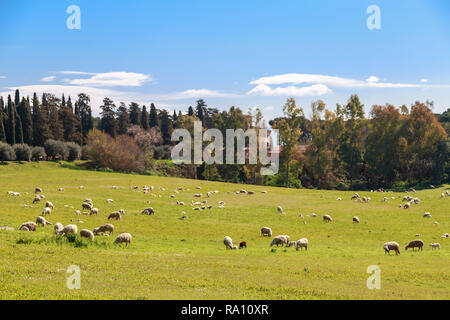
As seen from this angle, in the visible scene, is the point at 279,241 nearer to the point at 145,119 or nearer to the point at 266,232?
the point at 266,232

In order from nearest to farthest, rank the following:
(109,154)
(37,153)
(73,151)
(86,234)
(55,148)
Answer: (86,234) < (37,153) < (109,154) < (55,148) < (73,151)

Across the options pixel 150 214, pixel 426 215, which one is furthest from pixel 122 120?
pixel 426 215

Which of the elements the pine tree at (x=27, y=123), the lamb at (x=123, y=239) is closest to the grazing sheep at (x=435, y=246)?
the lamb at (x=123, y=239)

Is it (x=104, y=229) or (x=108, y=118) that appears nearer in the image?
(x=104, y=229)

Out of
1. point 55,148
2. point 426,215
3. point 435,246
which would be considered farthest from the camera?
point 55,148

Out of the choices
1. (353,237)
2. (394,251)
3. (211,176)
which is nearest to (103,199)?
(353,237)

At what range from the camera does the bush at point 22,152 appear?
Answer: 82.7 m

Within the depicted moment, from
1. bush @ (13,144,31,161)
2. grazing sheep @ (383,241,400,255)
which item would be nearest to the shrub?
bush @ (13,144,31,161)

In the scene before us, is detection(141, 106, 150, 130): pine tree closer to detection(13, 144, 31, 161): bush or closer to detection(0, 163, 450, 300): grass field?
detection(13, 144, 31, 161): bush

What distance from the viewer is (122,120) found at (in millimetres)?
119875

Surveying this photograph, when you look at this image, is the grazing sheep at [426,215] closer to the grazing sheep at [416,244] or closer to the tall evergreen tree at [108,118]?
the grazing sheep at [416,244]

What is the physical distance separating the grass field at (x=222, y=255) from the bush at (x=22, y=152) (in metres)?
37.4

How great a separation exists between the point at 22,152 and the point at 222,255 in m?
72.6
